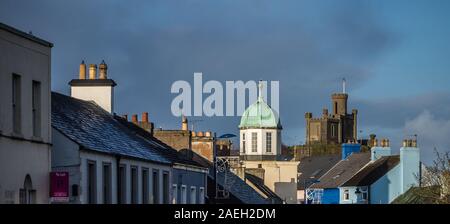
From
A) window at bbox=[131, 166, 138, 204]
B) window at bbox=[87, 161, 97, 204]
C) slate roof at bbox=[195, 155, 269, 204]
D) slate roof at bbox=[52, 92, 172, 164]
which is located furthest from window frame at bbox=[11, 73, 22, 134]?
slate roof at bbox=[195, 155, 269, 204]

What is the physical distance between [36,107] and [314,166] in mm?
118585

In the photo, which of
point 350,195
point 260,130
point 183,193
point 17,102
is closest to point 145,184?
point 183,193

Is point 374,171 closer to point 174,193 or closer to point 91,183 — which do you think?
point 174,193

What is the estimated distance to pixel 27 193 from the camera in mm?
37906

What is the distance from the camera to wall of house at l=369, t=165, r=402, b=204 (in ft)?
363

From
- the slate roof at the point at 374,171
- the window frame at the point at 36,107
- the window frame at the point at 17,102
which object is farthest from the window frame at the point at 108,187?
the slate roof at the point at 374,171

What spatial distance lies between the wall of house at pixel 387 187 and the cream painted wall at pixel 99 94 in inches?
2108

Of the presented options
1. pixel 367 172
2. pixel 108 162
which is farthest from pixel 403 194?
pixel 108 162

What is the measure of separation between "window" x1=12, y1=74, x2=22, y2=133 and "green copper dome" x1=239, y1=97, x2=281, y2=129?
480 feet

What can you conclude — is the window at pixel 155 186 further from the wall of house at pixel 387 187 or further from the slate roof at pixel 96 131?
the wall of house at pixel 387 187

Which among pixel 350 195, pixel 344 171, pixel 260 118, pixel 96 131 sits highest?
pixel 260 118

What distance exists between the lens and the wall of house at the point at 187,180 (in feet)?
192

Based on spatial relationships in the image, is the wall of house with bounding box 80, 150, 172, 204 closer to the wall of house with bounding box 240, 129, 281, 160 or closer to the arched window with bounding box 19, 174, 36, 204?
the arched window with bounding box 19, 174, 36, 204
